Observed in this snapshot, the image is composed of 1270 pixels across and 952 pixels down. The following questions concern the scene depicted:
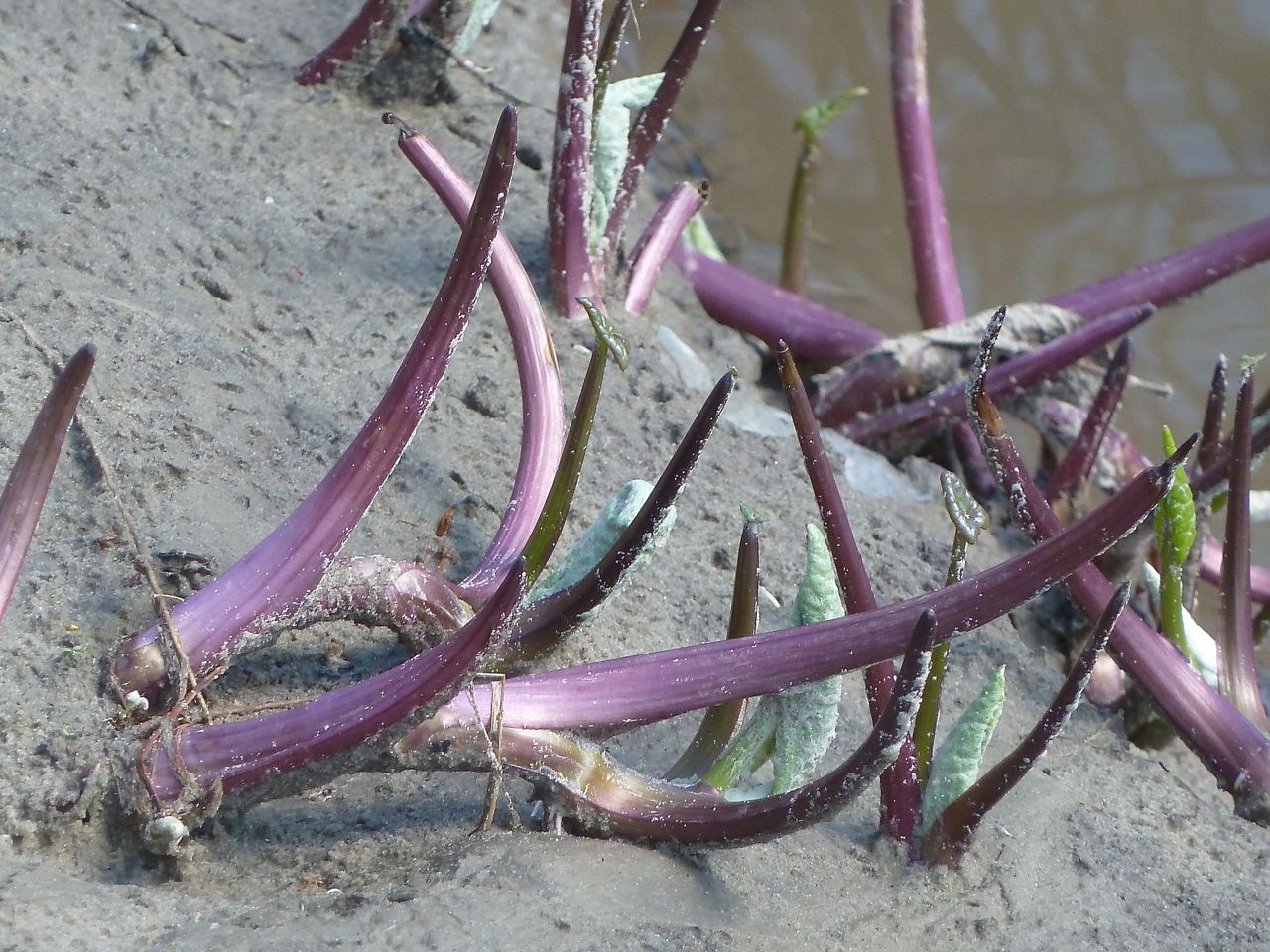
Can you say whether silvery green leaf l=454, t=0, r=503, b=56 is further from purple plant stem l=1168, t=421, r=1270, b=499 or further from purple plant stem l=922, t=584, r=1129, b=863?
purple plant stem l=922, t=584, r=1129, b=863

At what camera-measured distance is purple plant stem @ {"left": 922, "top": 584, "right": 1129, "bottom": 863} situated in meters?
0.99

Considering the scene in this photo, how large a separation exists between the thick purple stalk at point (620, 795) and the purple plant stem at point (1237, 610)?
0.64m

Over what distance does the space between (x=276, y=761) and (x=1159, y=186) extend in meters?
2.55

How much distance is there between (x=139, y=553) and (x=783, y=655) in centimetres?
56

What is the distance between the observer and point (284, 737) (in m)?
0.94

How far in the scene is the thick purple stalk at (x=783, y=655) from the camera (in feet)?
2.98

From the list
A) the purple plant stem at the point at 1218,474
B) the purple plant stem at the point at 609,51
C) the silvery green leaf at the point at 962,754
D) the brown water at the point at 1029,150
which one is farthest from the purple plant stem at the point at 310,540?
the brown water at the point at 1029,150

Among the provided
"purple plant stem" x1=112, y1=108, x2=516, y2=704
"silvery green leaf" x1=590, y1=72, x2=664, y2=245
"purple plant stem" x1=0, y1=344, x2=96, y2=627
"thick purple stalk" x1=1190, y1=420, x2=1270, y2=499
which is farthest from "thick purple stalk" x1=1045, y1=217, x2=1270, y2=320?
"purple plant stem" x1=0, y1=344, x2=96, y2=627

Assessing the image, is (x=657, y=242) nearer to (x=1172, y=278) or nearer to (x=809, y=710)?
(x=1172, y=278)

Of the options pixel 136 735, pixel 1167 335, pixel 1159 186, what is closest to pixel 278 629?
pixel 136 735

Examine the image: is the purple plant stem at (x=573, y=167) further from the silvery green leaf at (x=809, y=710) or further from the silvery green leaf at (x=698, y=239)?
the silvery green leaf at (x=809, y=710)

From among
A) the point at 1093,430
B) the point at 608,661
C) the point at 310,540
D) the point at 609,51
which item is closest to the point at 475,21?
the point at 609,51

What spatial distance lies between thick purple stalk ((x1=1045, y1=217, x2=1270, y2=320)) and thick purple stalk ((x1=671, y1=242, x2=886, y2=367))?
1.15ft

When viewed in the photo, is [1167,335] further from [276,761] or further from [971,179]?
[276,761]
